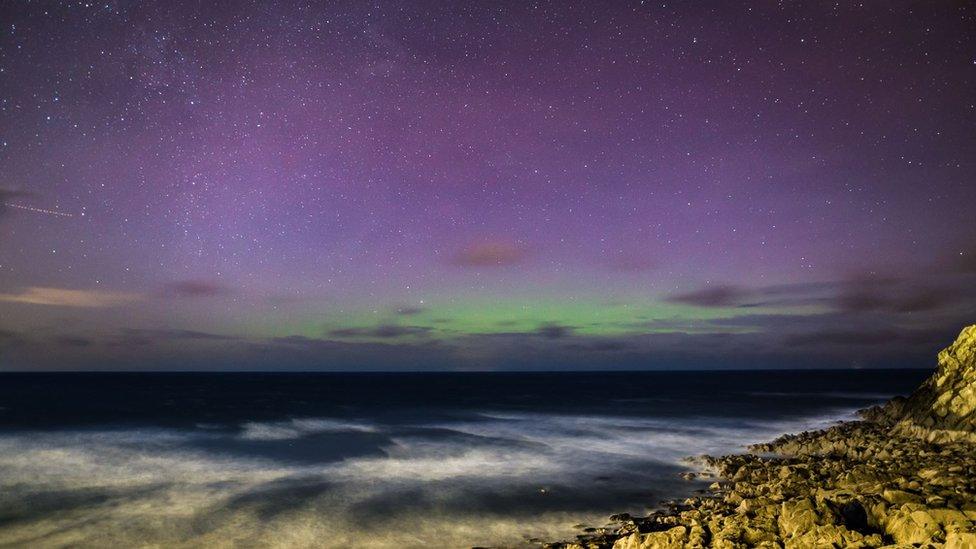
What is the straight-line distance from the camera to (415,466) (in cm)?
2406

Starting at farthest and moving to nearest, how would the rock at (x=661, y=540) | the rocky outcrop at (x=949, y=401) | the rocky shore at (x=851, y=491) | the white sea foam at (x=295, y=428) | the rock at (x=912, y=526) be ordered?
the white sea foam at (x=295, y=428) < the rocky outcrop at (x=949, y=401) < the rock at (x=661, y=540) < the rocky shore at (x=851, y=491) < the rock at (x=912, y=526)

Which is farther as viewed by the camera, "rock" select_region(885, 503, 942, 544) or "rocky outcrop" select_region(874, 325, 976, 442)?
"rocky outcrop" select_region(874, 325, 976, 442)

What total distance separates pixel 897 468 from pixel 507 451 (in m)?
17.2

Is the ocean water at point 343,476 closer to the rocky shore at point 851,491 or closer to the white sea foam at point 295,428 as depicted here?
the white sea foam at point 295,428

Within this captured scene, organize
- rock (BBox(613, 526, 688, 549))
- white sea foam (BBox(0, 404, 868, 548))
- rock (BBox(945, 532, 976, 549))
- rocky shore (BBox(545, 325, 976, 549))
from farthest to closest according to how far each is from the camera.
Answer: white sea foam (BBox(0, 404, 868, 548)) < rock (BBox(613, 526, 688, 549)) < rocky shore (BBox(545, 325, 976, 549)) < rock (BBox(945, 532, 976, 549))

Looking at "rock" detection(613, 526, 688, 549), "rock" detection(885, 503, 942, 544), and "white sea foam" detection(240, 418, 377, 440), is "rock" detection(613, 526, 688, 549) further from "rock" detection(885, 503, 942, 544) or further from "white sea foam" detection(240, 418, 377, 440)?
"white sea foam" detection(240, 418, 377, 440)

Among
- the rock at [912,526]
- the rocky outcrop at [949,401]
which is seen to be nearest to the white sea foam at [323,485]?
the rock at [912,526]

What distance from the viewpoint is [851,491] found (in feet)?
37.6

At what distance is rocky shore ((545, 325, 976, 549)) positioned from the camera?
8641mm

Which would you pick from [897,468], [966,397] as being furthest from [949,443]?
[897,468]

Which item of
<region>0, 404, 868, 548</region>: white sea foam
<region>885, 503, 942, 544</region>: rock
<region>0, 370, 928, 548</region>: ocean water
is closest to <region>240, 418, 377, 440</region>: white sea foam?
<region>0, 370, 928, 548</region>: ocean water

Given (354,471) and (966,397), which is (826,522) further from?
(354,471)

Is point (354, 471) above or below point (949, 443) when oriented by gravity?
below

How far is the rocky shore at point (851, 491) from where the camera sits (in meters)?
8.64
